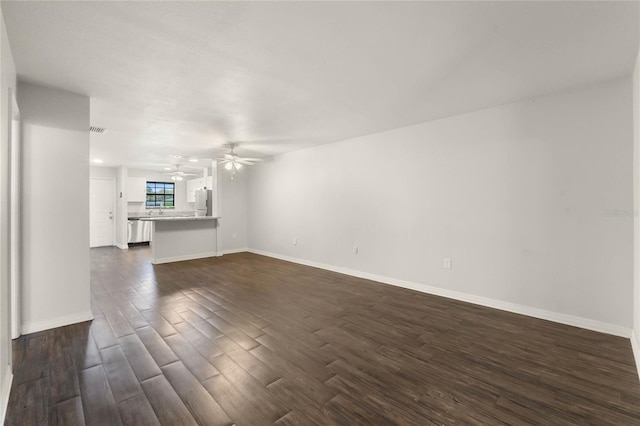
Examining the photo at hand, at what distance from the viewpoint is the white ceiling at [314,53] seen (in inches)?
70.4

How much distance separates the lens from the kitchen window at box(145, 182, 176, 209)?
9.74 m

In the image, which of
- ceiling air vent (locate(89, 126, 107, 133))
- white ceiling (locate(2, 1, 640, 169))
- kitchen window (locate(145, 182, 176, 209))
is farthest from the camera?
kitchen window (locate(145, 182, 176, 209))

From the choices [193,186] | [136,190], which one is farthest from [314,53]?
[193,186]

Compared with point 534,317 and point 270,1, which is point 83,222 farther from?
point 534,317

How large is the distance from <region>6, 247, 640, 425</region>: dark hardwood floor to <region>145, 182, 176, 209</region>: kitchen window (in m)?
7.16

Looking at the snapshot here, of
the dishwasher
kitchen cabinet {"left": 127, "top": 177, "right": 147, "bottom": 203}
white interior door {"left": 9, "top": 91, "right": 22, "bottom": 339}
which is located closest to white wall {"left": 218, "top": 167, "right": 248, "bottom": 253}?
the dishwasher

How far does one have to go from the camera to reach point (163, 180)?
991 centimetres

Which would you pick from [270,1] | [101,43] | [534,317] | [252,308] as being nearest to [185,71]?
[101,43]

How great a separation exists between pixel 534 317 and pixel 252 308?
3307 mm

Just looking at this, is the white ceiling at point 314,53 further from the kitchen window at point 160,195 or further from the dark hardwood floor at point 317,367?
the kitchen window at point 160,195

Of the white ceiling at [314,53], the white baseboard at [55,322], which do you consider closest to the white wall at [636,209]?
the white ceiling at [314,53]

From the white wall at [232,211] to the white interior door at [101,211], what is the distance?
4197mm

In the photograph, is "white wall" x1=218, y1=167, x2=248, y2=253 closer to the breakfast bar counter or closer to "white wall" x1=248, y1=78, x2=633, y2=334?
the breakfast bar counter

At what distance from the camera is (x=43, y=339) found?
2.57m
